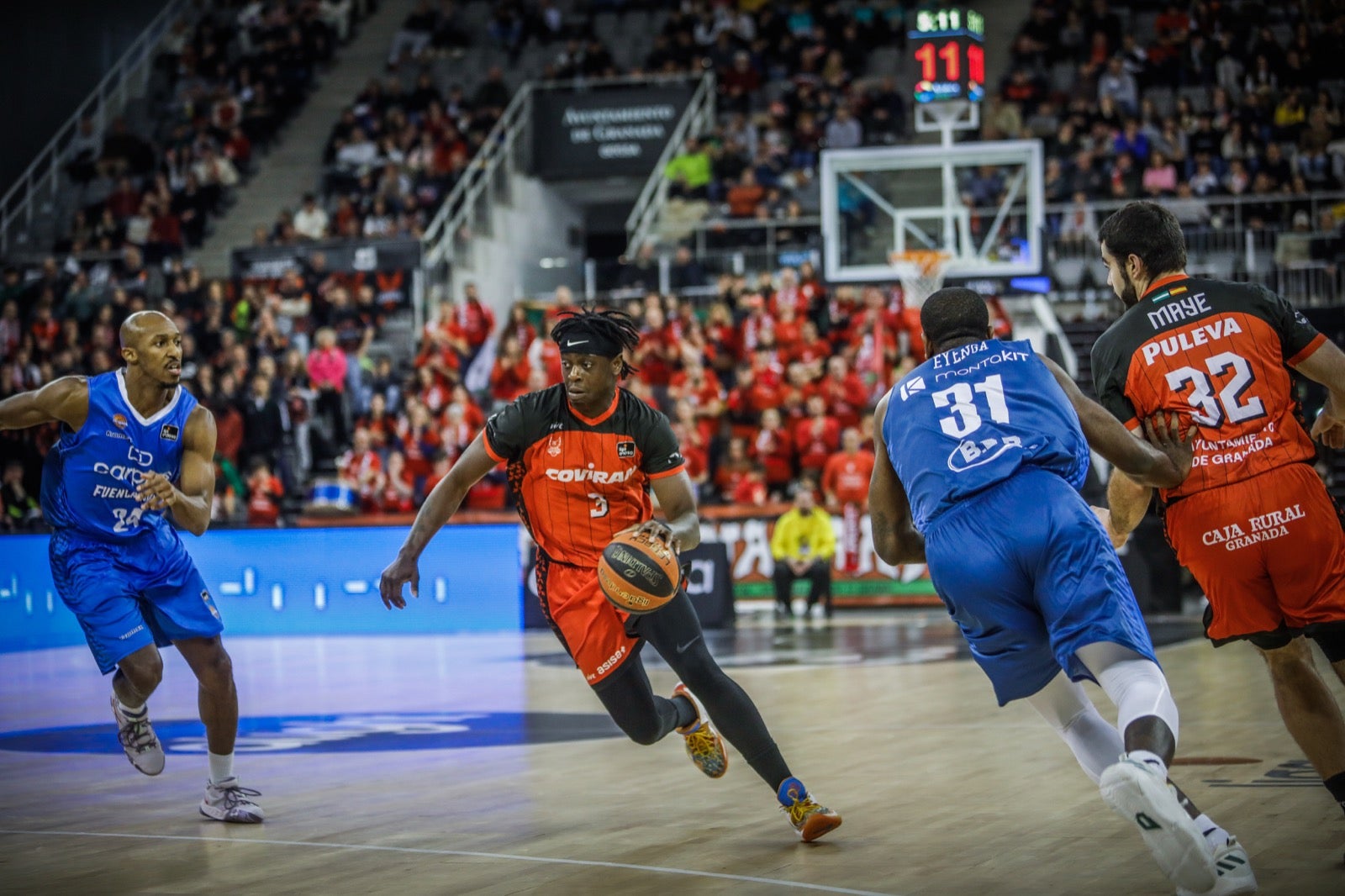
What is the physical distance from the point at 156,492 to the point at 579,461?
1.76 metres

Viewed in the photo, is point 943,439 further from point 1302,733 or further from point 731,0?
point 731,0

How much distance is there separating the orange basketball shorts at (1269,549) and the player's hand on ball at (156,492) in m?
3.99

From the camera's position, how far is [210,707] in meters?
7.09

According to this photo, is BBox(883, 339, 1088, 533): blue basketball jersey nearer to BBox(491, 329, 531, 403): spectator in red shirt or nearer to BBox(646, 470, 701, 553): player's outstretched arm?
BBox(646, 470, 701, 553): player's outstretched arm

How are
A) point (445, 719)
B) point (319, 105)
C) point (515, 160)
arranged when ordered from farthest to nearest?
point (319, 105) → point (515, 160) → point (445, 719)

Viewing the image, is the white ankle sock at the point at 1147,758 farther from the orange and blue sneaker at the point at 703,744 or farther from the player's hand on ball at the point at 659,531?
the orange and blue sneaker at the point at 703,744

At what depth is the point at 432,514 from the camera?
21.1 feet

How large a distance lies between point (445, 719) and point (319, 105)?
894 inches

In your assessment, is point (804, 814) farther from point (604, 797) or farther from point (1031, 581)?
point (1031, 581)

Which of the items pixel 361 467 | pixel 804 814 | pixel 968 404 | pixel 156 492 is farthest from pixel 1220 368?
pixel 361 467

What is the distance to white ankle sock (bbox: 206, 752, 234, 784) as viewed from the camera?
7.04m

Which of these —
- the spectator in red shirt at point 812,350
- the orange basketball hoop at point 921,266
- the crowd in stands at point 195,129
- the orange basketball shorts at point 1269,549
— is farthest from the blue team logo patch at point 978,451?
→ the crowd in stands at point 195,129

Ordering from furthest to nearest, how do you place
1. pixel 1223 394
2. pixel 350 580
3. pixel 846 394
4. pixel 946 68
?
pixel 846 394
pixel 350 580
pixel 946 68
pixel 1223 394

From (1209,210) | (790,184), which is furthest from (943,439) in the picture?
(790,184)
